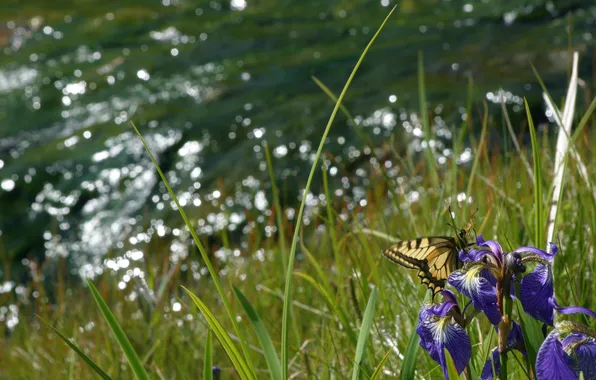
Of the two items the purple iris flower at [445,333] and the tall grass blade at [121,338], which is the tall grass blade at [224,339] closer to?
the tall grass blade at [121,338]

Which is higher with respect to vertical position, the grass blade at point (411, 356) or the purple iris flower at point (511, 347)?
the purple iris flower at point (511, 347)

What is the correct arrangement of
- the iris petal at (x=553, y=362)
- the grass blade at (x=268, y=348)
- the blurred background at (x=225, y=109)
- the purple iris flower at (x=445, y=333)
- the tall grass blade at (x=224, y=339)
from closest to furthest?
the iris petal at (x=553, y=362) → the purple iris flower at (x=445, y=333) → the tall grass blade at (x=224, y=339) → the grass blade at (x=268, y=348) → the blurred background at (x=225, y=109)

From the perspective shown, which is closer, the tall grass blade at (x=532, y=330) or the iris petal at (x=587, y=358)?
the iris petal at (x=587, y=358)

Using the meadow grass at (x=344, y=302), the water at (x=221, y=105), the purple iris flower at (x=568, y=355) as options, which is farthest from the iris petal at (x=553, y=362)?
the water at (x=221, y=105)

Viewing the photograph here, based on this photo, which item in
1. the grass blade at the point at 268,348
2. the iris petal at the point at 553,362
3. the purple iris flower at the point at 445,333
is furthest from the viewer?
the grass blade at the point at 268,348

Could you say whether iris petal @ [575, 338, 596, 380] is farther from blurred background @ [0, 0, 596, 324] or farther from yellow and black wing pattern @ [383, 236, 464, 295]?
blurred background @ [0, 0, 596, 324]

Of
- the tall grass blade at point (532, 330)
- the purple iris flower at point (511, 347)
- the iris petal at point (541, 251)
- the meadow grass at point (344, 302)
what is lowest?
the meadow grass at point (344, 302)
